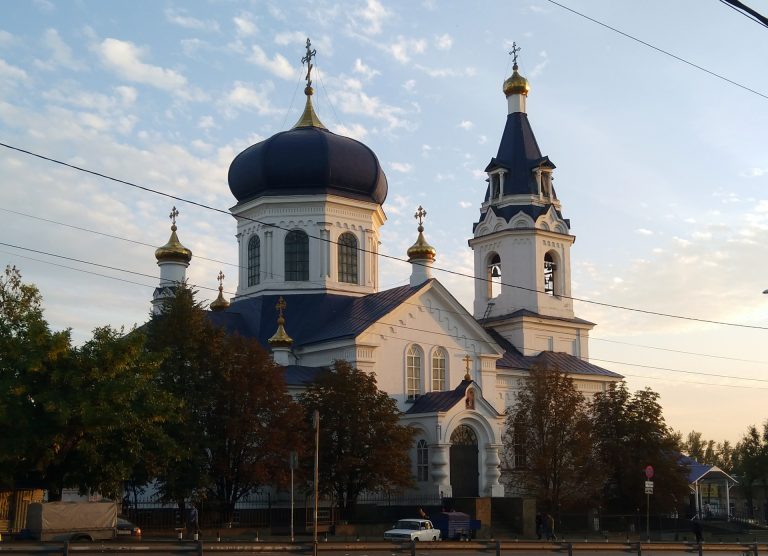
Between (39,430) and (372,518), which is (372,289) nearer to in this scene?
(372,518)

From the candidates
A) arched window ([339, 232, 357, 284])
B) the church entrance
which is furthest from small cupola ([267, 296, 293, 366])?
the church entrance

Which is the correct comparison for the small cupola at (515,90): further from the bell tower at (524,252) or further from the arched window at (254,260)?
the arched window at (254,260)

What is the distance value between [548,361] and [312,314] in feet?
37.2

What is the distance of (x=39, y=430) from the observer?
27891 mm

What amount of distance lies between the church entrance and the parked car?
564 inches

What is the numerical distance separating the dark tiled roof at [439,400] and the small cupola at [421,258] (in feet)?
18.1

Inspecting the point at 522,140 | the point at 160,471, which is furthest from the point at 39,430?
the point at 522,140

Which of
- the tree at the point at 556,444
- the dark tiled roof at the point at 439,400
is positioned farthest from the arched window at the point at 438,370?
the tree at the point at 556,444

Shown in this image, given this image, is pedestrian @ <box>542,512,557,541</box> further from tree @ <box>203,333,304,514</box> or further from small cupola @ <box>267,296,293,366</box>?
small cupola @ <box>267,296,293,366</box>

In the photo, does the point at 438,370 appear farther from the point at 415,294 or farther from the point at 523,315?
the point at 523,315

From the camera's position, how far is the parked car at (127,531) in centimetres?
2881

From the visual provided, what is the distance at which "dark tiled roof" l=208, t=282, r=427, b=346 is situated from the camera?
42.9 m

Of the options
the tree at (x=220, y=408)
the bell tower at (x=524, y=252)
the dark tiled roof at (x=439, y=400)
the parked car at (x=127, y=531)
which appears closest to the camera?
the parked car at (x=127, y=531)

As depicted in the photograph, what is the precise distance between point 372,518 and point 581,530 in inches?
389
